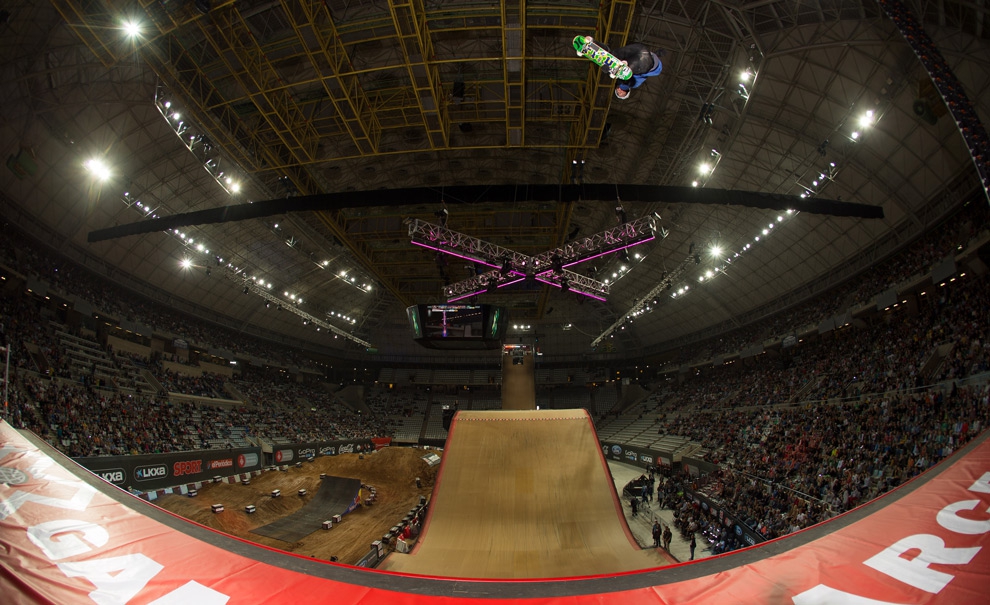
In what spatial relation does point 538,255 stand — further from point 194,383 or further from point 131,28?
point 194,383

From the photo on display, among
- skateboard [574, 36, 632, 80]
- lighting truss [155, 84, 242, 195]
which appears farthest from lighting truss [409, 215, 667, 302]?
skateboard [574, 36, 632, 80]

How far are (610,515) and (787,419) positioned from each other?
1579 centimetres

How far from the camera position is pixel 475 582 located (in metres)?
2.95

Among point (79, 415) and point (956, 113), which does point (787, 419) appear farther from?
point (79, 415)


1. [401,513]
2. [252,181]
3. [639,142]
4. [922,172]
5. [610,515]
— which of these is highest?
[639,142]

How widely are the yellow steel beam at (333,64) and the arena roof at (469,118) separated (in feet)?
0.40

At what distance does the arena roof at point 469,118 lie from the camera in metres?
12.5

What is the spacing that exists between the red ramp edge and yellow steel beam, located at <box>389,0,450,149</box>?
12.3 m

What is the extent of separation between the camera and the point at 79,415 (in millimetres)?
18016

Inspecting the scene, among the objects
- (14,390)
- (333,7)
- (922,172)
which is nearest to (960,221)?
(922,172)

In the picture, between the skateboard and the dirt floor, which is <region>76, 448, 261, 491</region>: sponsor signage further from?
the skateboard

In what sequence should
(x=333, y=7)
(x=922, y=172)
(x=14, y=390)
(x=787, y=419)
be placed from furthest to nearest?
1. (x=787, y=419)
2. (x=922, y=172)
3. (x=14, y=390)
4. (x=333, y=7)

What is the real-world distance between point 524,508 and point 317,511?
10947 mm

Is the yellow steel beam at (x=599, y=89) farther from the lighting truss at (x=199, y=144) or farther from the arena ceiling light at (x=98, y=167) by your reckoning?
the arena ceiling light at (x=98, y=167)
